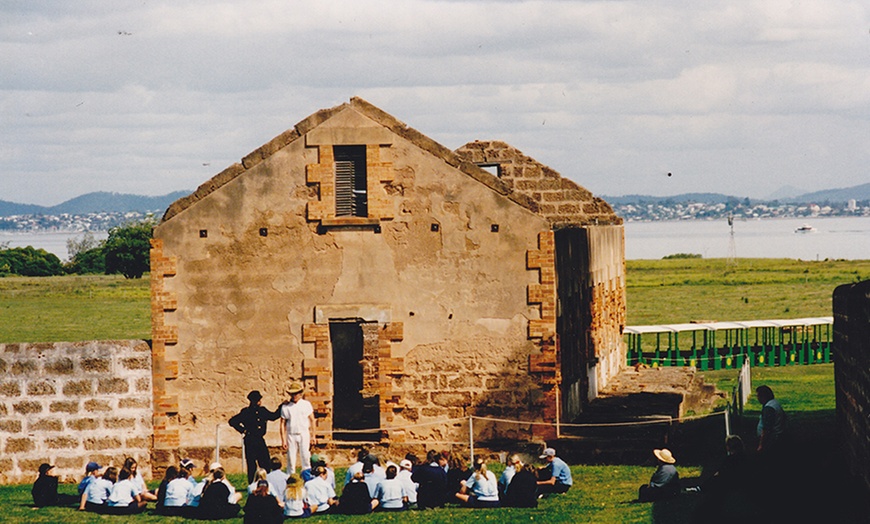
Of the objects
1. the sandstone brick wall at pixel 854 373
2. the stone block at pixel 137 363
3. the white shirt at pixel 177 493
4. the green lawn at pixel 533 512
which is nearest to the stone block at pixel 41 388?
the stone block at pixel 137 363

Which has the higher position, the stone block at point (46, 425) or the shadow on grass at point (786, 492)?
the stone block at point (46, 425)

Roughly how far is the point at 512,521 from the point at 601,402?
36.1ft

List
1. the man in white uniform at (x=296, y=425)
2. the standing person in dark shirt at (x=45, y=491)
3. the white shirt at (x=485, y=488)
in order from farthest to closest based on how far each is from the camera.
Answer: the man in white uniform at (x=296, y=425), the standing person in dark shirt at (x=45, y=491), the white shirt at (x=485, y=488)

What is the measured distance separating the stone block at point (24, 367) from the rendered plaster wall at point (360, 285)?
7.37 feet

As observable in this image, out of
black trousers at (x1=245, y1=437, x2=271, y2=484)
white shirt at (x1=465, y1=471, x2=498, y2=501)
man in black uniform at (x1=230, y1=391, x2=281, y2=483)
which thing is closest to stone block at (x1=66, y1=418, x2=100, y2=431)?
man in black uniform at (x1=230, y1=391, x2=281, y2=483)

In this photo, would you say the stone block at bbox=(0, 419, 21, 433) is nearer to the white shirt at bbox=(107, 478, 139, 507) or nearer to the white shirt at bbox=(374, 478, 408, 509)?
the white shirt at bbox=(107, 478, 139, 507)

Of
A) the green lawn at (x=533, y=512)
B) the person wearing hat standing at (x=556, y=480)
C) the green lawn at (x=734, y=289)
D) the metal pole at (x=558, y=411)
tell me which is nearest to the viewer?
the green lawn at (x=533, y=512)

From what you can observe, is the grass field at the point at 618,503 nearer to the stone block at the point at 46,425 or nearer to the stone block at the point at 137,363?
the stone block at the point at 46,425

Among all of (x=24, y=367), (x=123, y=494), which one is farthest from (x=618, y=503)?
(x=24, y=367)

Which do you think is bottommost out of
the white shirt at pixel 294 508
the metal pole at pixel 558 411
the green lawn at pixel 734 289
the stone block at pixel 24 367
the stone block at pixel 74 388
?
the white shirt at pixel 294 508

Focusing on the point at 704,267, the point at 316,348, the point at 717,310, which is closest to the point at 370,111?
the point at 316,348

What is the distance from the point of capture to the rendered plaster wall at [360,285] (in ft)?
82.6

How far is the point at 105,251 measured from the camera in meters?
108

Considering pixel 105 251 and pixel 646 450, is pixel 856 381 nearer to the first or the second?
pixel 646 450
